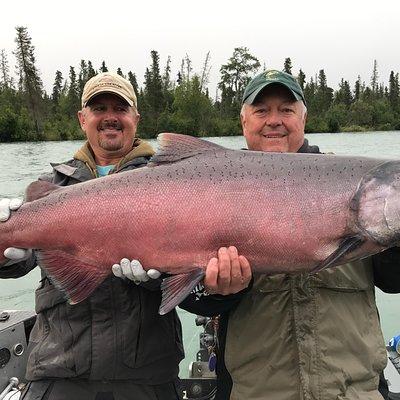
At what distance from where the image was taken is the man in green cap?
2.51 meters

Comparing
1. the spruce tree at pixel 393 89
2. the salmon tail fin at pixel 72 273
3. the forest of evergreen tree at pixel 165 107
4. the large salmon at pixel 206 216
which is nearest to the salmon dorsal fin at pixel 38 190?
the large salmon at pixel 206 216

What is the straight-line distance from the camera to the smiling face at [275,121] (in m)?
3.07

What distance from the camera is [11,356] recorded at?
398cm

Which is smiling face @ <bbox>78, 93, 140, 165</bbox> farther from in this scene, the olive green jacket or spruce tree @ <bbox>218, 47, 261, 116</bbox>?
spruce tree @ <bbox>218, 47, 261, 116</bbox>

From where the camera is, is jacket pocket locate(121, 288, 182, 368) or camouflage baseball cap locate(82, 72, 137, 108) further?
camouflage baseball cap locate(82, 72, 137, 108)

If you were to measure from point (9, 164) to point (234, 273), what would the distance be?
27167 millimetres

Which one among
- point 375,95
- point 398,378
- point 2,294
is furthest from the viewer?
point 375,95

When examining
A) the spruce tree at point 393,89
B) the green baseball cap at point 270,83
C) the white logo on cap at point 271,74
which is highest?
the spruce tree at point 393,89

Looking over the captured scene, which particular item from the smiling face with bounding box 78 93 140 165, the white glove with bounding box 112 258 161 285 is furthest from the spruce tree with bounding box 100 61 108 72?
the white glove with bounding box 112 258 161 285

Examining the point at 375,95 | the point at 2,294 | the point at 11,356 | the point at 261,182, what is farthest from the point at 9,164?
the point at 375,95

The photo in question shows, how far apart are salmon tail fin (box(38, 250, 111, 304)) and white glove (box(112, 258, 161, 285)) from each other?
0.11 metres

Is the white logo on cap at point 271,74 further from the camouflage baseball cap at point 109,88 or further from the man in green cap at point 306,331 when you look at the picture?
the man in green cap at point 306,331

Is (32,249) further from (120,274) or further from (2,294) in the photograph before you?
(2,294)

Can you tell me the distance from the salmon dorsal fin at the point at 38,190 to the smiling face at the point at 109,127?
1.98 ft
